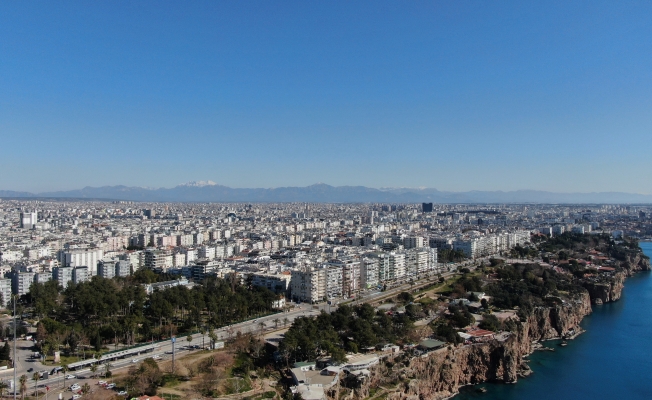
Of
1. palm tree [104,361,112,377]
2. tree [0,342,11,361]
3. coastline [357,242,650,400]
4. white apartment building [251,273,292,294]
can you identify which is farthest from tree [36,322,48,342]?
coastline [357,242,650,400]

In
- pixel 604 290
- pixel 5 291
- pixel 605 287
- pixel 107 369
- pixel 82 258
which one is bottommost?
pixel 604 290

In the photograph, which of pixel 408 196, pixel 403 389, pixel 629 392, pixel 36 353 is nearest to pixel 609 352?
pixel 629 392

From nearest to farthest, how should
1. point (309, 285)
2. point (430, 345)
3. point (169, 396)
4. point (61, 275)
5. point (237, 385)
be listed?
point (169, 396)
point (237, 385)
point (430, 345)
point (309, 285)
point (61, 275)

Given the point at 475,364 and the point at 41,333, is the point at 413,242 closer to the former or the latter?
the point at 475,364

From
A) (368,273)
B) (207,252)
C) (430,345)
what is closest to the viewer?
(430,345)

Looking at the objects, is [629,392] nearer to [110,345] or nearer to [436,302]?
[436,302]

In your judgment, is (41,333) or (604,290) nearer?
(41,333)

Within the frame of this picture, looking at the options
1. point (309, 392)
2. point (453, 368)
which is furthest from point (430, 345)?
point (309, 392)

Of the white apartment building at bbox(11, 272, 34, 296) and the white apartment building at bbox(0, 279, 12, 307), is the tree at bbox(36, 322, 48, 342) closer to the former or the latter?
the white apartment building at bbox(0, 279, 12, 307)
